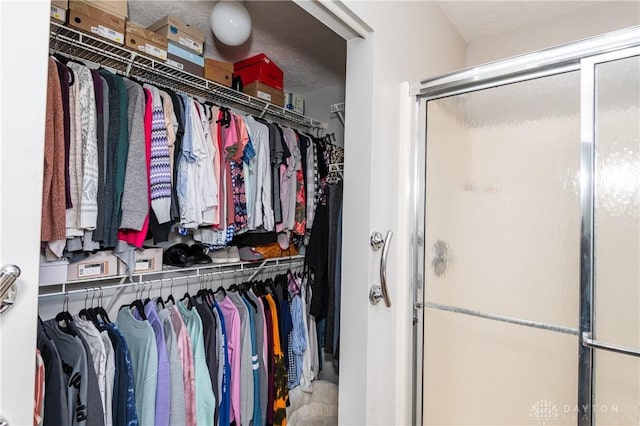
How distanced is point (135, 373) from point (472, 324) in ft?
4.41

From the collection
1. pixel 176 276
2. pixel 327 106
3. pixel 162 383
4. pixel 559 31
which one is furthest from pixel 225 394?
pixel 559 31

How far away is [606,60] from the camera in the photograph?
1.09 m

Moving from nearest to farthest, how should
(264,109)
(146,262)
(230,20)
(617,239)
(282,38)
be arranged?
(617,239) < (146,262) < (230,20) < (282,38) < (264,109)

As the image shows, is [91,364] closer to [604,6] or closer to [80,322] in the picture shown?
[80,322]

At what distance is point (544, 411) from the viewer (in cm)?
130

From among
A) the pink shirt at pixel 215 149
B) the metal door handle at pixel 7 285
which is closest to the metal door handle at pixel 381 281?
the pink shirt at pixel 215 149

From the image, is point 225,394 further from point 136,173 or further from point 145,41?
A: point 145,41

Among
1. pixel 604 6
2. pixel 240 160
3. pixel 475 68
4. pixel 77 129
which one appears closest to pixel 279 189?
pixel 240 160

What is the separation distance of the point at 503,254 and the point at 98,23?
185cm

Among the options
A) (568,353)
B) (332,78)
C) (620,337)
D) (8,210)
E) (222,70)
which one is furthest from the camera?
(332,78)

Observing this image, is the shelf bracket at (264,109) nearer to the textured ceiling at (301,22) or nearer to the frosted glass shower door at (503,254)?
the textured ceiling at (301,22)

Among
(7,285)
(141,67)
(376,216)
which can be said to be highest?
(141,67)

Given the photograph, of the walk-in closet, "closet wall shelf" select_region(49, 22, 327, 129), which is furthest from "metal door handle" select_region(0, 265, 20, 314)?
"closet wall shelf" select_region(49, 22, 327, 129)

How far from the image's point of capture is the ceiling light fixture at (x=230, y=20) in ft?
5.66
